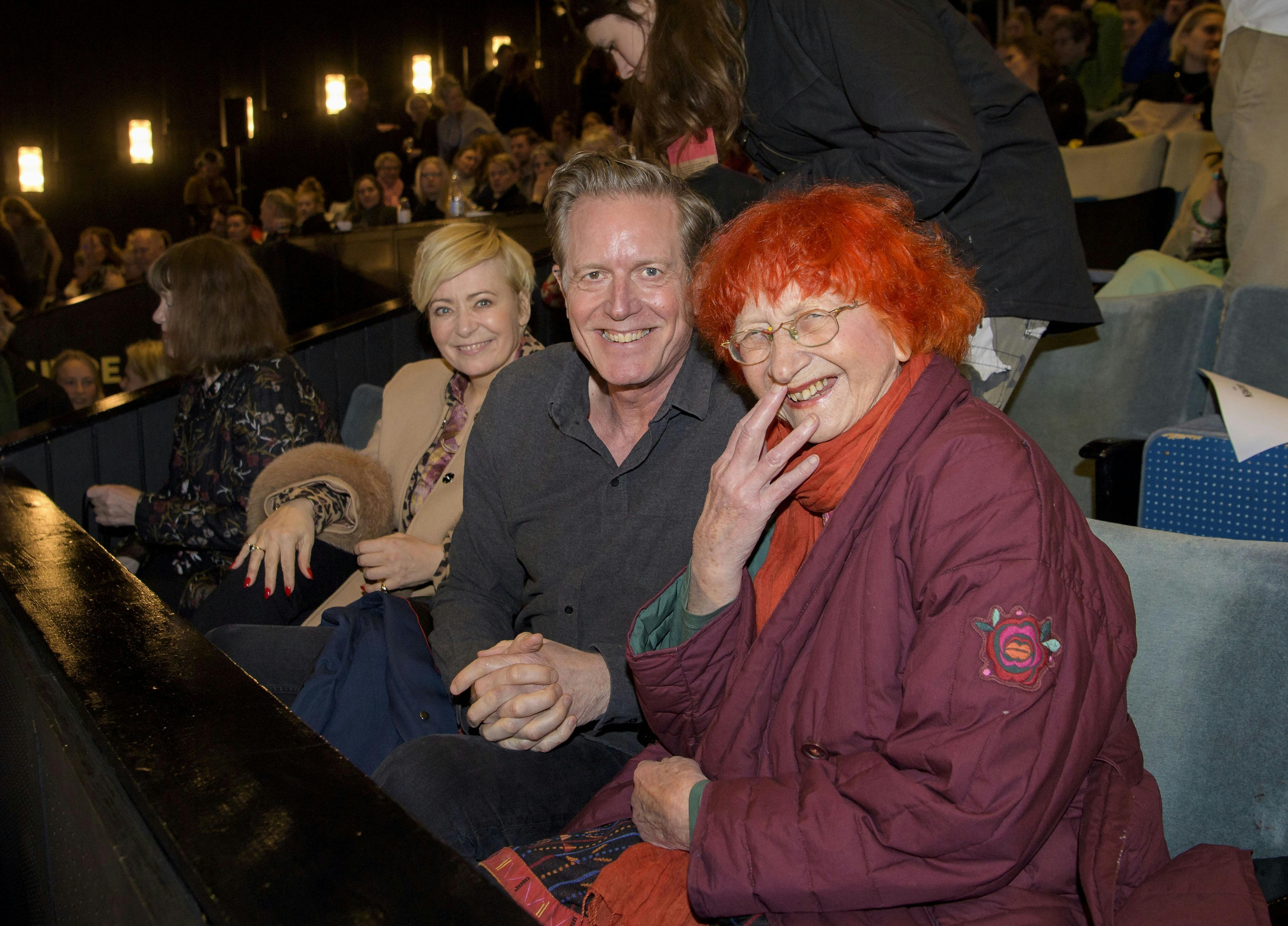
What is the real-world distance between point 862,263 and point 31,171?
12927 millimetres

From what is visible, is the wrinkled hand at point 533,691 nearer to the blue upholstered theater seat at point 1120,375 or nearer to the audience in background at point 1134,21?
the blue upholstered theater seat at point 1120,375

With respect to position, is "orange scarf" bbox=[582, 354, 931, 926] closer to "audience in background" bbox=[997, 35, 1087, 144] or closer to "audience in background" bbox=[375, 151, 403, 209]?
"audience in background" bbox=[997, 35, 1087, 144]

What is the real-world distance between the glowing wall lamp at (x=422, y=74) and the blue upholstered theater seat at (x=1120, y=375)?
1141 cm

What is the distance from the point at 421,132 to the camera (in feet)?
33.1

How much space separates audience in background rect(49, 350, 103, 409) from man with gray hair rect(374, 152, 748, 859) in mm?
4466

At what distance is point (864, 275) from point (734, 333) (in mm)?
194

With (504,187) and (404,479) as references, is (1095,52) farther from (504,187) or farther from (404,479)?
(404,479)

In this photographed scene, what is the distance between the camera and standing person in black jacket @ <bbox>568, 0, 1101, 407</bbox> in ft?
5.34

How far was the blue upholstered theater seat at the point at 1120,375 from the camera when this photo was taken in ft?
8.56

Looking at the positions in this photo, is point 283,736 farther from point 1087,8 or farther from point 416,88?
point 416,88

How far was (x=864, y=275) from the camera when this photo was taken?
120cm

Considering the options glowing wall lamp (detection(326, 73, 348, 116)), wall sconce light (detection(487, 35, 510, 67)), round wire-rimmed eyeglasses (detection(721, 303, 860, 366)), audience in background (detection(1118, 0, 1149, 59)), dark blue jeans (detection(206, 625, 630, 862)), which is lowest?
dark blue jeans (detection(206, 625, 630, 862))

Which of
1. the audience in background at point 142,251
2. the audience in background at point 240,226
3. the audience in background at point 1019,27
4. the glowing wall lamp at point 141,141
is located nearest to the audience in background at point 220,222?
the audience in background at point 240,226

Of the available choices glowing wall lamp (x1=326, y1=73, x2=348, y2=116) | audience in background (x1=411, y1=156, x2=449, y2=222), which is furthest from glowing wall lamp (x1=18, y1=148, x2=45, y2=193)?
audience in background (x1=411, y1=156, x2=449, y2=222)
